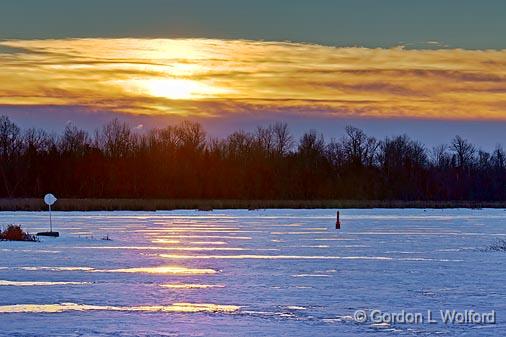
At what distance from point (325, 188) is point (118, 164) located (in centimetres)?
2057

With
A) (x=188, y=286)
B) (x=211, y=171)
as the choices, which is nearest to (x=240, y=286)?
(x=188, y=286)

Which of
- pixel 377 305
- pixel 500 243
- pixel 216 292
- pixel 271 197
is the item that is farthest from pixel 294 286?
pixel 271 197

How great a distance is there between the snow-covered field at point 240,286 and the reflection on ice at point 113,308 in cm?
1

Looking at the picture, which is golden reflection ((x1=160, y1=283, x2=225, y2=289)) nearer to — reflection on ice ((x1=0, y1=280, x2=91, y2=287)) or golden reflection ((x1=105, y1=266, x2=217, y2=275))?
reflection on ice ((x1=0, y1=280, x2=91, y2=287))

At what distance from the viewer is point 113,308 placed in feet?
38.0

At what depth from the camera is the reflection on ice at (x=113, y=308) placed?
37.3ft

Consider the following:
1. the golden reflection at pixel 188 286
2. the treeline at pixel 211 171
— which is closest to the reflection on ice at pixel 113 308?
the golden reflection at pixel 188 286

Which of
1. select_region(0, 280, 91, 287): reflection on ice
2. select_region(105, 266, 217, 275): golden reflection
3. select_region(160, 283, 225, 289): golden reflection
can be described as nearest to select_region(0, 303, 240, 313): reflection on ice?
select_region(160, 283, 225, 289): golden reflection

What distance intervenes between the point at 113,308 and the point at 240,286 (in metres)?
2.80

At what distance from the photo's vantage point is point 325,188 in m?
91.1

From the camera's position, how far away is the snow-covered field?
33.3ft

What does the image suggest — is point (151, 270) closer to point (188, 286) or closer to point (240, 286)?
point (188, 286)

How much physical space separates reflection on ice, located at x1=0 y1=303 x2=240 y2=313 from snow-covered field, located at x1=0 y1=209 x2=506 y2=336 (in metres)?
0.01

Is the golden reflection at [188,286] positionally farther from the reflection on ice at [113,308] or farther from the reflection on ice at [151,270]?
the reflection on ice at [113,308]
